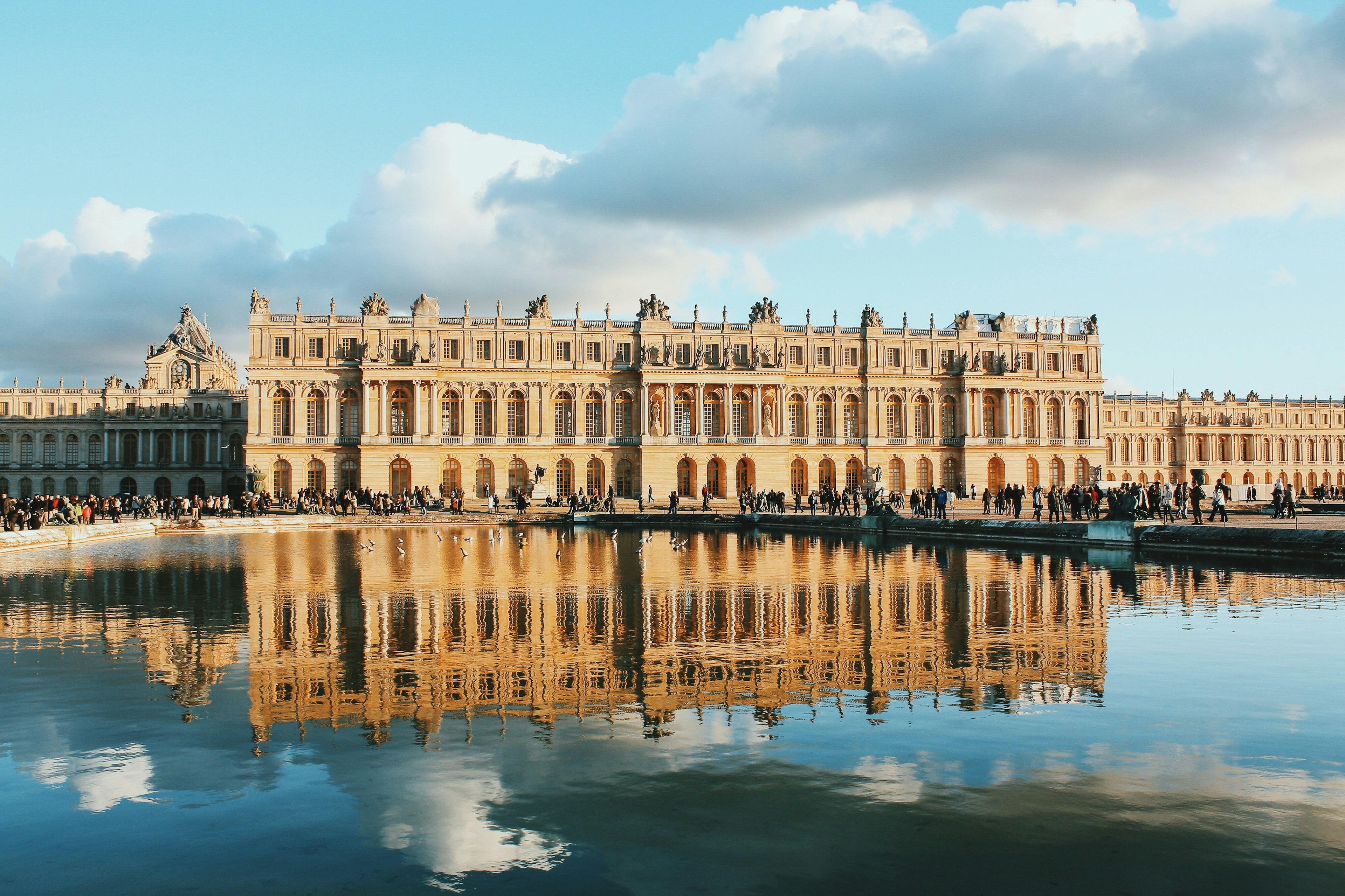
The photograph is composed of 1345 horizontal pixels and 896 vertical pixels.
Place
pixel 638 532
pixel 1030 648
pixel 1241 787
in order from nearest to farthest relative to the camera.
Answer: pixel 1241 787
pixel 1030 648
pixel 638 532

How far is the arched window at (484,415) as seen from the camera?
71.8 m

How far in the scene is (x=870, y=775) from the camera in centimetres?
712

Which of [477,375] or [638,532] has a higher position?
[477,375]

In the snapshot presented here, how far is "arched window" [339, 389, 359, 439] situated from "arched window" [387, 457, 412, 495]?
3645 mm

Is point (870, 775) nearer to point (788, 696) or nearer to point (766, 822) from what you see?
point (766, 822)

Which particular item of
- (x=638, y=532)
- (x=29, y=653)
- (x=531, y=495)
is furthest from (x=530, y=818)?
(x=531, y=495)

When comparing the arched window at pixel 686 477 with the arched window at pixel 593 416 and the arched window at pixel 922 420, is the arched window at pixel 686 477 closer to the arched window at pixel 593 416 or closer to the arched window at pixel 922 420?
the arched window at pixel 593 416

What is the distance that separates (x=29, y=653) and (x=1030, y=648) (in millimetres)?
13049

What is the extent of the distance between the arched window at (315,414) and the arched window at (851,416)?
132 ft

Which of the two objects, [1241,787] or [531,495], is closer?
[1241,787]

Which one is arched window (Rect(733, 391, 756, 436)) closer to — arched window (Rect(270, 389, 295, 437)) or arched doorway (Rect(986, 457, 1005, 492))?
arched doorway (Rect(986, 457, 1005, 492))

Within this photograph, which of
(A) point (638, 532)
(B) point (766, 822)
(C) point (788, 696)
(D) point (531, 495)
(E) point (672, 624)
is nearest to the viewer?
(B) point (766, 822)

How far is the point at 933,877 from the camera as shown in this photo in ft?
17.9

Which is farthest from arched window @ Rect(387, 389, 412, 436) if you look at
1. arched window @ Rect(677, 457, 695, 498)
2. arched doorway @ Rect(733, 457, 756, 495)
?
arched doorway @ Rect(733, 457, 756, 495)
